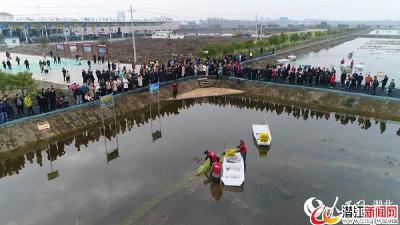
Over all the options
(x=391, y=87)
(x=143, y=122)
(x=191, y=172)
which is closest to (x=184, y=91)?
(x=143, y=122)

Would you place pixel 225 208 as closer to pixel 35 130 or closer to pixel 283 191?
pixel 283 191

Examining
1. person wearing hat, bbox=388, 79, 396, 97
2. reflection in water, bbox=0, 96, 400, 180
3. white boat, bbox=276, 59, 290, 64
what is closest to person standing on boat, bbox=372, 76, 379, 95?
person wearing hat, bbox=388, 79, 396, 97

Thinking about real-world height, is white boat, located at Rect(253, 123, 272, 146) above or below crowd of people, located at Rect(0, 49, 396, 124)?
below

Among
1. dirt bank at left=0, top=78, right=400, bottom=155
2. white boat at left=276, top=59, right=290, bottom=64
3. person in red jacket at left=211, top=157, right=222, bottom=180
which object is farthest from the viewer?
white boat at left=276, top=59, right=290, bottom=64

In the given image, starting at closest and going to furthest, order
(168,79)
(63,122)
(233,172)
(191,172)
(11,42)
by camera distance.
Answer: (233,172) < (191,172) < (63,122) < (168,79) < (11,42)

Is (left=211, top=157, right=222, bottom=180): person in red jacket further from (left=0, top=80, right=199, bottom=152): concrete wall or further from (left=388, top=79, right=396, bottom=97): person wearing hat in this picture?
(left=388, top=79, right=396, bottom=97): person wearing hat

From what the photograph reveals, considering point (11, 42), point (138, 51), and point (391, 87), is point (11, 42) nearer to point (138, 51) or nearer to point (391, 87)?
point (138, 51)
